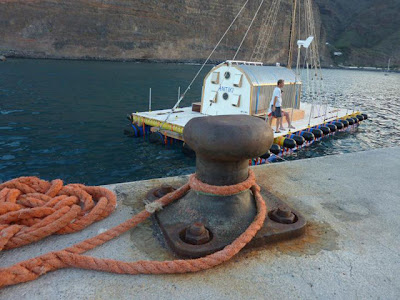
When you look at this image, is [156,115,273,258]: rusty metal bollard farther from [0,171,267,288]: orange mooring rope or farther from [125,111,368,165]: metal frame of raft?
[125,111,368,165]: metal frame of raft

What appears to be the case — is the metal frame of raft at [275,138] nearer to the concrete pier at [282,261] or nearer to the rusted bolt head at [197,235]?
the concrete pier at [282,261]

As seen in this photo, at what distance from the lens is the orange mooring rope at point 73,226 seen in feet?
8.45

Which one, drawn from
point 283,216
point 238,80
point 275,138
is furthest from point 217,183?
point 238,80

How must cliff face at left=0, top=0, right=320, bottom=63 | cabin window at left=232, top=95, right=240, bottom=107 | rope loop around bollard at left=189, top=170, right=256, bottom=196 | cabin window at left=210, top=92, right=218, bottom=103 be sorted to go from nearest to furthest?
1. rope loop around bollard at left=189, top=170, right=256, bottom=196
2. cabin window at left=232, top=95, right=240, bottom=107
3. cabin window at left=210, top=92, right=218, bottom=103
4. cliff face at left=0, top=0, right=320, bottom=63

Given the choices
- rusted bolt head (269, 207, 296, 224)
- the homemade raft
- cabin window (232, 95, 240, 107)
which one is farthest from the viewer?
cabin window (232, 95, 240, 107)

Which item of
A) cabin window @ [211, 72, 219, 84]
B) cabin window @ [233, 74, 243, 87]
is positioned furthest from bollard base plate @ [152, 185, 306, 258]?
cabin window @ [211, 72, 219, 84]

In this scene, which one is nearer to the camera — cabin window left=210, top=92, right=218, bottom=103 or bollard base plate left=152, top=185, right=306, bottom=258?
bollard base plate left=152, top=185, right=306, bottom=258

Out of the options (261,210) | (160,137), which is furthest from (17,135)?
(261,210)

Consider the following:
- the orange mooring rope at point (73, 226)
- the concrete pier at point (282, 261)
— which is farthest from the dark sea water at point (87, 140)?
the concrete pier at point (282, 261)

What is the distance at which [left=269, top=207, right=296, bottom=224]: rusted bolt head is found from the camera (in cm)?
323

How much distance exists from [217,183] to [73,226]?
1505 mm

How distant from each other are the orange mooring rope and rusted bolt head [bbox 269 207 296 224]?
0.15 m

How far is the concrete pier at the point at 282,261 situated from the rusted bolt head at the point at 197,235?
23cm

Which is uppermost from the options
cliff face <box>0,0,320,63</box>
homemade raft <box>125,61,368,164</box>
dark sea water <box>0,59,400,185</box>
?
cliff face <box>0,0,320,63</box>
